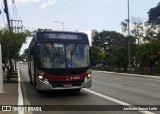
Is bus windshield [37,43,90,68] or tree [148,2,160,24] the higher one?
tree [148,2,160,24]

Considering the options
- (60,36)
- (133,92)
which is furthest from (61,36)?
(133,92)

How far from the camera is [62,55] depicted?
18.1 metres

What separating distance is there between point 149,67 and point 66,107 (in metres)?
36.6

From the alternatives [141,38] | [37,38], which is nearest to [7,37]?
[37,38]

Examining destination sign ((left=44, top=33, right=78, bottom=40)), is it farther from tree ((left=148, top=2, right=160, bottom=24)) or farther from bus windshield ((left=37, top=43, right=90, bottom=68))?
tree ((left=148, top=2, right=160, bottom=24))

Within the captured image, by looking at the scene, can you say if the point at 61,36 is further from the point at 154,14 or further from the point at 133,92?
the point at 154,14

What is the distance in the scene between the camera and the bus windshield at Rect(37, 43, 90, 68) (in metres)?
18.0

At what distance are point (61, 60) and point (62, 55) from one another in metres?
0.25

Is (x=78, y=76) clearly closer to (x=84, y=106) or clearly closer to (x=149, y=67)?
(x=84, y=106)

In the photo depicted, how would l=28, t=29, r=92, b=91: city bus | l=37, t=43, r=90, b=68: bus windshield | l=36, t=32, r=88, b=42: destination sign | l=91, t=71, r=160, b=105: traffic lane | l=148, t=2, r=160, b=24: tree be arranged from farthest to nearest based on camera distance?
l=148, t=2, r=160, b=24: tree, l=36, t=32, r=88, b=42: destination sign, l=37, t=43, r=90, b=68: bus windshield, l=28, t=29, r=92, b=91: city bus, l=91, t=71, r=160, b=105: traffic lane

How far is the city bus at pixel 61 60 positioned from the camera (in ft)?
58.6

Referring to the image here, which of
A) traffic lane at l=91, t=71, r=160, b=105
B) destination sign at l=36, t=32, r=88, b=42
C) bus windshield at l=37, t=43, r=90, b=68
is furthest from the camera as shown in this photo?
destination sign at l=36, t=32, r=88, b=42

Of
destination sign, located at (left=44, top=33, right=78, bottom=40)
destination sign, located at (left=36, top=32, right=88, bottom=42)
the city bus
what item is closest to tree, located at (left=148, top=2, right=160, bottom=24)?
destination sign, located at (left=36, top=32, right=88, bottom=42)

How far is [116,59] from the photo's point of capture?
6019 centimetres
